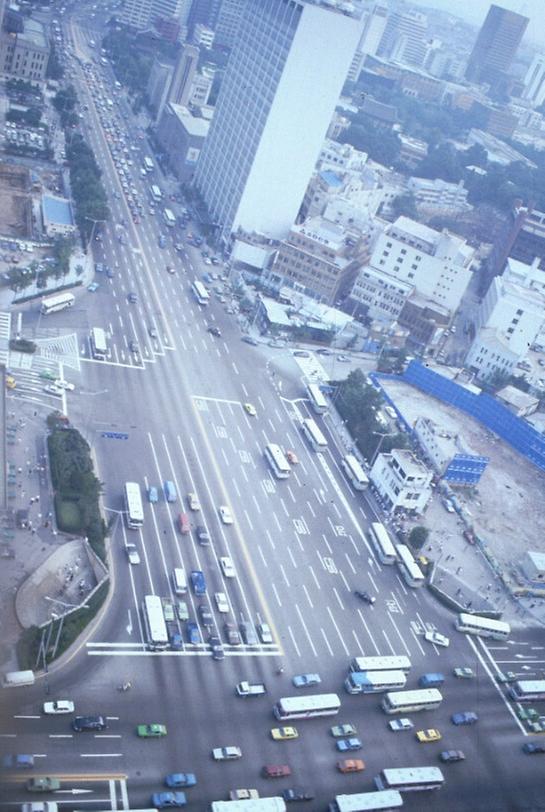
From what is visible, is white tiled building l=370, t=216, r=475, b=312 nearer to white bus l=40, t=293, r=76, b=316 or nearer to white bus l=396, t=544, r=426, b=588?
white bus l=40, t=293, r=76, b=316

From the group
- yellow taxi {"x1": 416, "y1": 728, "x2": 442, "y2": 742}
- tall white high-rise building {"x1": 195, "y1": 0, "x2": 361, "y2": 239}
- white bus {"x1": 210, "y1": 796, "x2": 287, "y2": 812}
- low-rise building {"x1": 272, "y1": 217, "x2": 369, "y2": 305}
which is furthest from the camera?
low-rise building {"x1": 272, "y1": 217, "x2": 369, "y2": 305}

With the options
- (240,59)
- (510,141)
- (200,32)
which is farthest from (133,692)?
(510,141)

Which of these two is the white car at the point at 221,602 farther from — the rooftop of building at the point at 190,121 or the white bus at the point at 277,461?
the rooftop of building at the point at 190,121

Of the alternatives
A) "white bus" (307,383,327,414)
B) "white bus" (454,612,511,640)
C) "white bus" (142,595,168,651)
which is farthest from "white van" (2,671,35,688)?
"white bus" (307,383,327,414)

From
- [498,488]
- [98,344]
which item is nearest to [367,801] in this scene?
[498,488]

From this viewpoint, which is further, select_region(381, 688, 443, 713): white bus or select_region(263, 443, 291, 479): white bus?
select_region(263, 443, 291, 479): white bus

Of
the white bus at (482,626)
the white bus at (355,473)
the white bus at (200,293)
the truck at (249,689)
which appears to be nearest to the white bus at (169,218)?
the white bus at (200,293)
